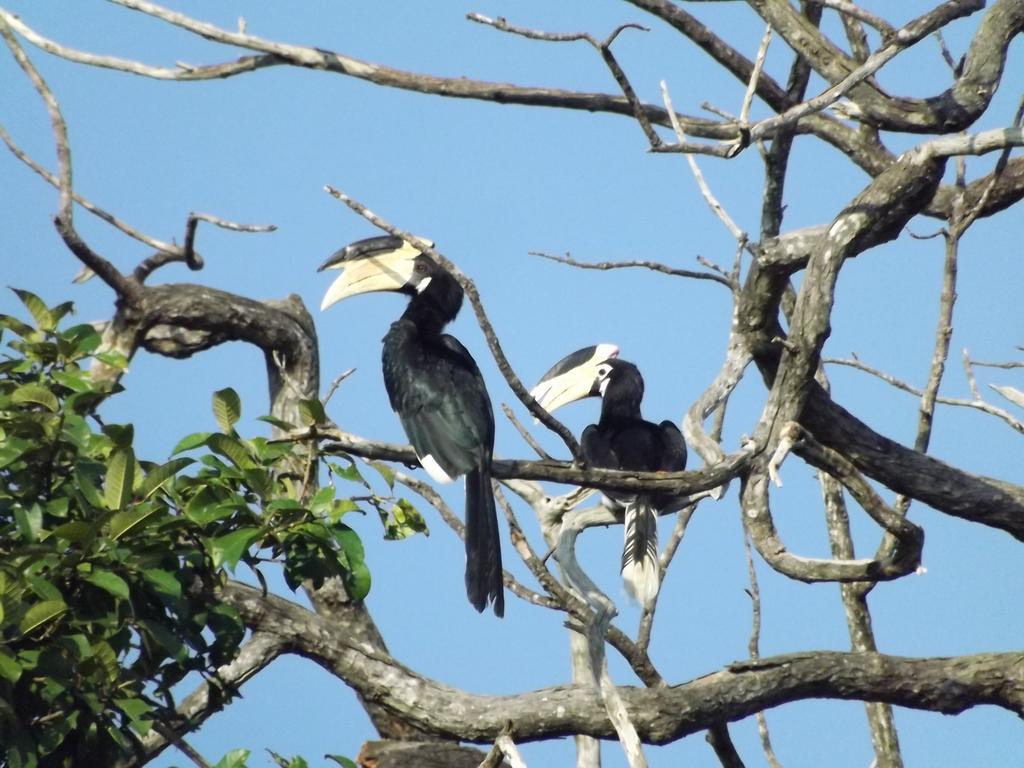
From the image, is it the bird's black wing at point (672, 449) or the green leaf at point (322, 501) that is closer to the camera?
the green leaf at point (322, 501)

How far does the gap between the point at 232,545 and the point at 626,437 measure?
382 centimetres

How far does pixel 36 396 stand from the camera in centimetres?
373

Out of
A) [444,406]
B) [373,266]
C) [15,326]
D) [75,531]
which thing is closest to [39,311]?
[15,326]

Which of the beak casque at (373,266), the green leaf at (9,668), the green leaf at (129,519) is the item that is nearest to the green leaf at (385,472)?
the green leaf at (129,519)

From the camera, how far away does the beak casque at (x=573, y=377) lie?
785 cm

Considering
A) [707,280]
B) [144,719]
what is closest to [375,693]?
[144,719]

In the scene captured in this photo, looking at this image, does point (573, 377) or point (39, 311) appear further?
point (573, 377)

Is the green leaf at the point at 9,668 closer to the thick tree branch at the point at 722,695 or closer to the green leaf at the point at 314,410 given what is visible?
the green leaf at the point at 314,410

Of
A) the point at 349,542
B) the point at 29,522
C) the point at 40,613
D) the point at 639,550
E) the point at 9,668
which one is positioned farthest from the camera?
the point at 639,550

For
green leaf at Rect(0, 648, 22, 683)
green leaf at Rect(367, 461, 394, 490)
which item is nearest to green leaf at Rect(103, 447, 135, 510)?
green leaf at Rect(0, 648, 22, 683)

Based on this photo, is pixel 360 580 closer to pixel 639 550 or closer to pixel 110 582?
pixel 110 582

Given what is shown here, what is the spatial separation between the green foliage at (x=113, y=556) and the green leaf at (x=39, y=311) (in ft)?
0.82

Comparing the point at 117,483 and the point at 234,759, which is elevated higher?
the point at 117,483

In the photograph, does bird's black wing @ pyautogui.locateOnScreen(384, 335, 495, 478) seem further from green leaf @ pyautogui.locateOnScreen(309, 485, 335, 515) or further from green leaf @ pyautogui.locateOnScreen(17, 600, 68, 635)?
green leaf @ pyautogui.locateOnScreen(17, 600, 68, 635)
